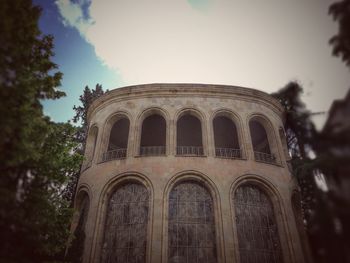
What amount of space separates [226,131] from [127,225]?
31.5ft

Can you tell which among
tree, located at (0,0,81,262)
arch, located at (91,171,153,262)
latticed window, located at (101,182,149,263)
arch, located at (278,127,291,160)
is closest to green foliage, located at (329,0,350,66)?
tree, located at (0,0,81,262)

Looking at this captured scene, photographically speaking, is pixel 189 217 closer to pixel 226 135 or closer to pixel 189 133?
pixel 189 133

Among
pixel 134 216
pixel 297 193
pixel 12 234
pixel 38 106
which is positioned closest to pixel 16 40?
pixel 38 106

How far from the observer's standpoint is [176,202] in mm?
12281

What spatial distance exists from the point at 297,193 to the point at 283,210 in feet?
6.80

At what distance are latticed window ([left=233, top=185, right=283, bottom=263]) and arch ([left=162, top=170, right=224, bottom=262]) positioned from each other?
114 cm

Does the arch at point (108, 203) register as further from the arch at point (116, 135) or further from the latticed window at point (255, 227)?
the latticed window at point (255, 227)

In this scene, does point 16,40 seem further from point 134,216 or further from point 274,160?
point 274,160

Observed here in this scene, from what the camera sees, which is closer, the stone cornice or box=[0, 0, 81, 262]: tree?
box=[0, 0, 81, 262]: tree

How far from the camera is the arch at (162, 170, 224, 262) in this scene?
11078 millimetres

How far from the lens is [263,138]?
18.0m

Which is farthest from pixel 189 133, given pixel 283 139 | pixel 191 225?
pixel 191 225

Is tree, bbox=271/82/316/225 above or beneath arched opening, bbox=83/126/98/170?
beneath

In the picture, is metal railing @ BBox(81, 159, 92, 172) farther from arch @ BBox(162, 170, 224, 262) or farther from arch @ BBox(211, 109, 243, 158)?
arch @ BBox(211, 109, 243, 158)
